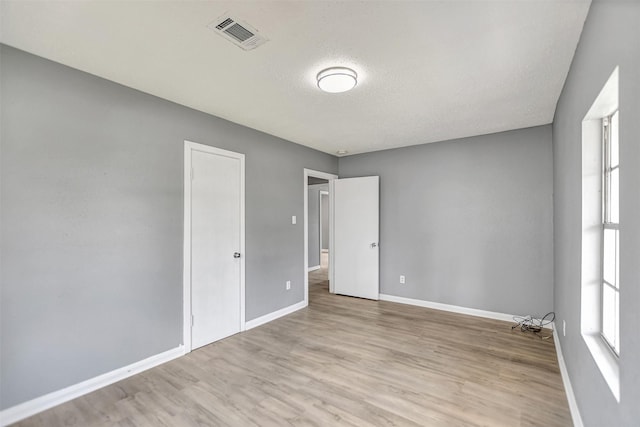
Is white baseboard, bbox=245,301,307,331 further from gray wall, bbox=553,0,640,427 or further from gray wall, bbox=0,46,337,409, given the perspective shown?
gray wall, bbox=553,0,640,427

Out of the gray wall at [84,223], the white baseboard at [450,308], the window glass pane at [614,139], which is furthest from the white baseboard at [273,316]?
the window glass pane at [614,139]

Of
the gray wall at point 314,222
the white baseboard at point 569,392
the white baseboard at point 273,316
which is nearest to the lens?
the white baseboard at point 569,392

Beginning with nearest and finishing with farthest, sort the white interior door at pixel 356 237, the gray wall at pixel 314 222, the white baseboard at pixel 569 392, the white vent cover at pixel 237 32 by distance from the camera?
the white vent cover at pixel 237 32 < the white baseboard at pixel 569 392 < the white interior door at pixel 356 237 < the gray wall at pixel 314 222

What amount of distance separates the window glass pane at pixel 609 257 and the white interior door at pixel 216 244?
3.19 meters

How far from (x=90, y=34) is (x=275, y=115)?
5.66ft

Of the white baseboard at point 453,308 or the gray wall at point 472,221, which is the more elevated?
the gray wall at point 472,221

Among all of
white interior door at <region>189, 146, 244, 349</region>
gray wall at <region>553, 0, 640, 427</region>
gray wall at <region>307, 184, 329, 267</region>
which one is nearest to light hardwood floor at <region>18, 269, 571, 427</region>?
white interior door at <region>189, 146, 244, 349</region>

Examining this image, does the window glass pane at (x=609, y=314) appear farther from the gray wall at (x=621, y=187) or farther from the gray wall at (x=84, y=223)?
the gray wall at (x=84, y=223)

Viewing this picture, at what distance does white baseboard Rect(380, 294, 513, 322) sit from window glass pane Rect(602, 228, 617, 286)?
8.35 feet

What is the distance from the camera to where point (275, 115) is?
332cm

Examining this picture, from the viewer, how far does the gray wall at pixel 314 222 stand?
26.3 ft

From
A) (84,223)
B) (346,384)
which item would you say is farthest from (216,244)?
(346,384)

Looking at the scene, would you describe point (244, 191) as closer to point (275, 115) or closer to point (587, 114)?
point (275, 115)

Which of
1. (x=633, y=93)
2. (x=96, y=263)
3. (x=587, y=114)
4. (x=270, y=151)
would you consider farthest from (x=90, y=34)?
(x=587, y=114)
